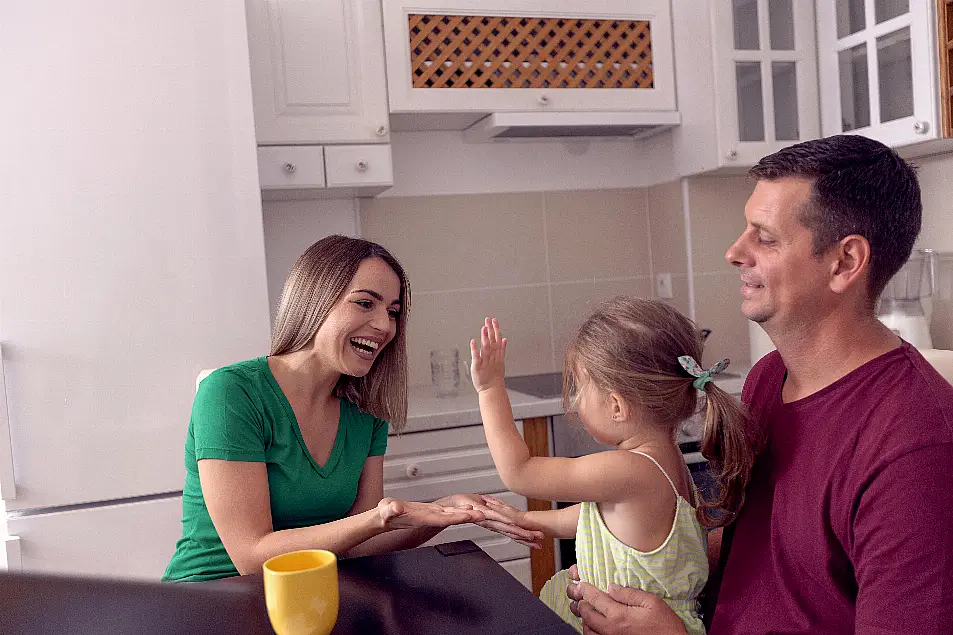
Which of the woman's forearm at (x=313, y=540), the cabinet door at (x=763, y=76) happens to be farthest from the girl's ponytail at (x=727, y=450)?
the cabinet door at (x=763, y=76)

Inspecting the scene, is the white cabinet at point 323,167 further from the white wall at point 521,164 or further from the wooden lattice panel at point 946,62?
the wooden lattice panel at point 946,62

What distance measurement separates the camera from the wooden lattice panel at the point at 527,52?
8.42 ft

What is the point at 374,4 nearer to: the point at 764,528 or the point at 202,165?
the point at 202,165

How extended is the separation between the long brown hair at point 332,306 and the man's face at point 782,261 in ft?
2.43

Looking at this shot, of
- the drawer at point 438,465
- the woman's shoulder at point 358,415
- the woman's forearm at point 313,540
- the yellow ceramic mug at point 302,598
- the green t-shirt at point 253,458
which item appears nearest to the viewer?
the yellow ceramic mug at point 302,598

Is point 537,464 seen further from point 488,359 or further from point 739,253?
point 739,253

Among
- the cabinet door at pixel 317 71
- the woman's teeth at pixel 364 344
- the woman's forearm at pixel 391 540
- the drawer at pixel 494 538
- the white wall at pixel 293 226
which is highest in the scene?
the cabinet door at pixel 317 71

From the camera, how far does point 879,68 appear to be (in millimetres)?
2422

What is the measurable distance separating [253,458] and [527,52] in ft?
5.53

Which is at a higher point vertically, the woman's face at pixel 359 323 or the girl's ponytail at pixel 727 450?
the woman's face at pixel 359 323

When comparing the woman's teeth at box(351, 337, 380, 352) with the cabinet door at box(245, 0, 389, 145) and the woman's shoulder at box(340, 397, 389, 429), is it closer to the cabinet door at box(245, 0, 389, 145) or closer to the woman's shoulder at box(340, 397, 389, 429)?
the woman's shoulder at box(340, 397, 389, 429)

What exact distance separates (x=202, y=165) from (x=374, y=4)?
2.48 ft

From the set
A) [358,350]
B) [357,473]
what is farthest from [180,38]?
[357,473]

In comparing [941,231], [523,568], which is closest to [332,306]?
[523,568]
